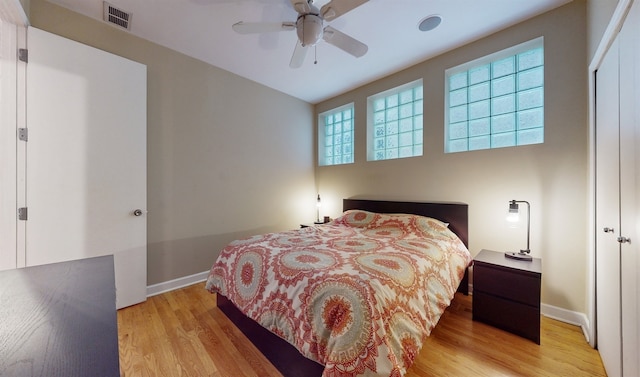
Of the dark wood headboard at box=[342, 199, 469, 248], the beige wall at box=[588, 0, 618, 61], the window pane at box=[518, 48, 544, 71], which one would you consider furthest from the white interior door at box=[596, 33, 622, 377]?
the dark wood headboard at box=[342, 199, 469, 248]

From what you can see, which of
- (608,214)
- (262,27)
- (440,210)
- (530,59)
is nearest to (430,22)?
(530,59)

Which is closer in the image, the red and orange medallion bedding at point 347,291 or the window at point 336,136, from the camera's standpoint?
the red and orange medallion bedding at point 347,291

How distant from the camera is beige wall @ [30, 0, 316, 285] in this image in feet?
8.19

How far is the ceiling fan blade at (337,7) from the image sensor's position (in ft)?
5.12

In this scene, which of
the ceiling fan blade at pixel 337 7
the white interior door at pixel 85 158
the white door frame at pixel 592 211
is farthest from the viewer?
the white interior door at pixel 85 158

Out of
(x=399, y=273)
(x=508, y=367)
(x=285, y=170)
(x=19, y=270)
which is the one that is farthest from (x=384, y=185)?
(x=19, y=270)

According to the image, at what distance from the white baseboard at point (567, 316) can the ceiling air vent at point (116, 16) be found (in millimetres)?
4578

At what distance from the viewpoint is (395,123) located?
3.37 metres

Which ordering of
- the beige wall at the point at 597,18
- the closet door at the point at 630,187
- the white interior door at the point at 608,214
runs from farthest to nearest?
the beige wall at the point at 597,18, the white interior door at the point at 608,214, the closet door at the point at 630,187

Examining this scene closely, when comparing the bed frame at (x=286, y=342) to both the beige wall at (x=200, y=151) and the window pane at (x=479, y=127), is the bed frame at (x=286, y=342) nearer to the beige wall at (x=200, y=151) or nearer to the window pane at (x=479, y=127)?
the window pane at (x=479, y=127)

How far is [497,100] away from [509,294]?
6.27 ft

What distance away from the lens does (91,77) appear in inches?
81.7

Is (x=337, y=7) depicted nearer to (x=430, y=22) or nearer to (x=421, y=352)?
(x=430, y=22)

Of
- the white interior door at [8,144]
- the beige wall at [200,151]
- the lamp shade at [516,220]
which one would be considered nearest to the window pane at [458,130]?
the lamp shade at [516,220]
